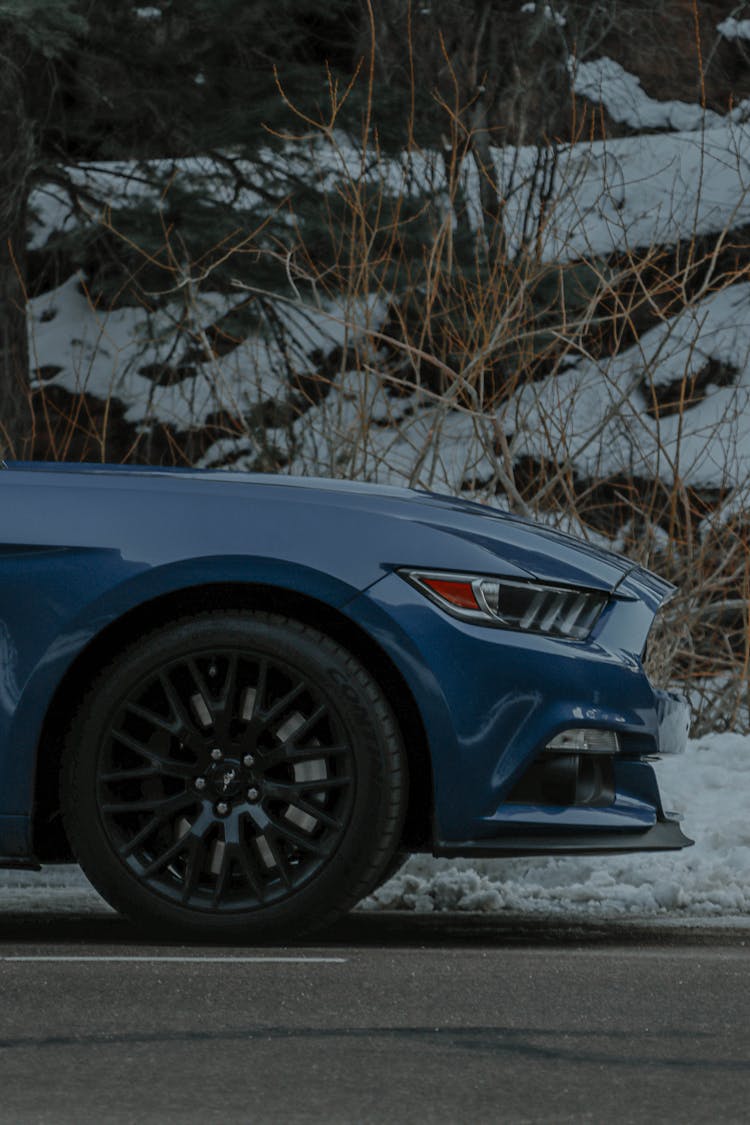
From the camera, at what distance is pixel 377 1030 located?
13.9 ft

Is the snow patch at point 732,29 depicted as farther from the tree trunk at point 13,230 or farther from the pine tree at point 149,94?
the tree trunk at point 13,230

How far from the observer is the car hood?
5.44 meters

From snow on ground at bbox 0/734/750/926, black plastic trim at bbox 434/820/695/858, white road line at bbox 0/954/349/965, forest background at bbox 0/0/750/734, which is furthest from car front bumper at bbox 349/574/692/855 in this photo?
forest background at bbox 0/0/750/734

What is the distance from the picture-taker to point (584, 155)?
10.0m

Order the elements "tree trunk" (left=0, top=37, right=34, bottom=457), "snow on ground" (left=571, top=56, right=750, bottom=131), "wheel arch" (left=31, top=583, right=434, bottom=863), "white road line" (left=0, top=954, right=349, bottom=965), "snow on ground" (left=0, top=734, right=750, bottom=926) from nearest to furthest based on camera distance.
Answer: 1. "white road line" (left=0, top=954, right=349, bottom=965)
2. "wheel arch" (left=31, top=583, right=434, bottom=863)
3. "snow on ground" (left=0, top=734, right=750, bottom=926)
4. "tree trunk" (left=0, top=37, right=34, bottom=457)
5. "snow on ground" (left=571, top=56, right=750, bottom=131)

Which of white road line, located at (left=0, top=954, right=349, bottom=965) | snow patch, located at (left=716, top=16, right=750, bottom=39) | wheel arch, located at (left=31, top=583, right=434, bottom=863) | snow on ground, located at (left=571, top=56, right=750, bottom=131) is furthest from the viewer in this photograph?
snow patch, located at (left=716, top=16, right=750, bottom=39)

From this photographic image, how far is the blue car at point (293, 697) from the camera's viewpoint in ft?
17.6

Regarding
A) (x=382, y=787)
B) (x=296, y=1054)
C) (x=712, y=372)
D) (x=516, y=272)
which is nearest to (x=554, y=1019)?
(x=296, y=1054)

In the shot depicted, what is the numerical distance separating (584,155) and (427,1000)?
20.7 feet

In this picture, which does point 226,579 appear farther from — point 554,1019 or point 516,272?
point 516,272

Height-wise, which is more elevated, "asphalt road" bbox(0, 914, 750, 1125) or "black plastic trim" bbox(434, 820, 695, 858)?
"black plastic trim" bbox(434, 820, 695, 858)

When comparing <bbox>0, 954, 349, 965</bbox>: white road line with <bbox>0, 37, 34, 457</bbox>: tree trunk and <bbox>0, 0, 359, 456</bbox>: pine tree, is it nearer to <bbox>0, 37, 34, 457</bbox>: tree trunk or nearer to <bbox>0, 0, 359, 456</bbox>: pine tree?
<bbox>0, 0, 359, 456</bbox>: pine tree

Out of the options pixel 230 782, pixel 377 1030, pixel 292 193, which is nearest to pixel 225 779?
pixel 230 782

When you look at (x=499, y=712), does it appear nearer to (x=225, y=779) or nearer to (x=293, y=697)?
(x=293, y=697)
